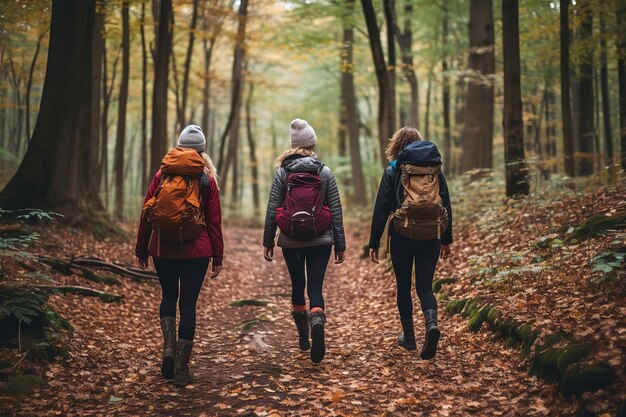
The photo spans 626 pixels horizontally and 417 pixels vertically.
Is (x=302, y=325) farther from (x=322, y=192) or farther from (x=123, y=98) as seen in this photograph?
(x=123, y=98)

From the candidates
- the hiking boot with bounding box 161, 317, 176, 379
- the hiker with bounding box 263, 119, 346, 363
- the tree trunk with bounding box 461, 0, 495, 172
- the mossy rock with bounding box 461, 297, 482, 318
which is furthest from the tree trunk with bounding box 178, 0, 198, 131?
the hiking boot with bounding box 161, 317, 176, 379

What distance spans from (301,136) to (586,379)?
320 cm

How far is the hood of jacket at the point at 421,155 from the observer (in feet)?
15.6

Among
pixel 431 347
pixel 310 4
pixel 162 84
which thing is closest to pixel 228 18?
pixel 310 4

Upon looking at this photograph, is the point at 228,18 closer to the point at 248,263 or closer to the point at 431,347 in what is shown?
the point at 248,263

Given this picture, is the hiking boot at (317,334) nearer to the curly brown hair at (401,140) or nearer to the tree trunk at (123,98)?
the curly brown hair at (401,140)

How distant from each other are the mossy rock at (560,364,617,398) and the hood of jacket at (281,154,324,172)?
276 cm

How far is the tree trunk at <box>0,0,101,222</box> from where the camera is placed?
8188 millimetres

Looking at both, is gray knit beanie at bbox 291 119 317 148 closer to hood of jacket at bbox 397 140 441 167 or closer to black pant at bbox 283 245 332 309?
hood of jacket at bbox 397 140 441 167

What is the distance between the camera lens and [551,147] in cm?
2336

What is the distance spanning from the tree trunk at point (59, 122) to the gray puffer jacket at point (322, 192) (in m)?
5.38

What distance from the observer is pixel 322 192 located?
4.86 meters

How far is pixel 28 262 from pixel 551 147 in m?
22.8

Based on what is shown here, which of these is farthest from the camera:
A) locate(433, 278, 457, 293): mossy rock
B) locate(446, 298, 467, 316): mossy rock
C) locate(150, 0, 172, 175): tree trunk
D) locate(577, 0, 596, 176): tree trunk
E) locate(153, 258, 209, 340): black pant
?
locate(577, 0, 596, 176): tree trunk
